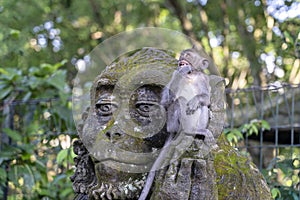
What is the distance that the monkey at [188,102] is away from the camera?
6.45ft

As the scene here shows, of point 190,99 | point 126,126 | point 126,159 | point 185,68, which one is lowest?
point 126,159

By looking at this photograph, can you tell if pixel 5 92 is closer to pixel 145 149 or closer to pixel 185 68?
pixel 145 149

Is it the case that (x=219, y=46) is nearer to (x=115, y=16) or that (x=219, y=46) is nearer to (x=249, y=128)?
(x=115, y=16)

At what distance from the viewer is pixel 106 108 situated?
2.16 m

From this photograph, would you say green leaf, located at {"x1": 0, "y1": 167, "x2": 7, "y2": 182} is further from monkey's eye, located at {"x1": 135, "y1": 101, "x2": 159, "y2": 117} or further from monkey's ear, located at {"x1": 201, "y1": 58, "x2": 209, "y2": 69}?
monkey's ear, located at {"x1": 201, "y1": 58, "x2": 209, "y2": 69}

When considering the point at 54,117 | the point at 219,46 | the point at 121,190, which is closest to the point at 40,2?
the point at 219,46

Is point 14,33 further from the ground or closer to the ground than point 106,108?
further from the ground

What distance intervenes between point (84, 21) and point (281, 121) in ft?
15.6

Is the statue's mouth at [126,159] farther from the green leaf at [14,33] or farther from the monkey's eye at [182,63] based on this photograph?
the green leaf at [14,33]

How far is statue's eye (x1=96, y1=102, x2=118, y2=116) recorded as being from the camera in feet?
7.04

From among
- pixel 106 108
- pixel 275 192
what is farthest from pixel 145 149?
pixel 275 192

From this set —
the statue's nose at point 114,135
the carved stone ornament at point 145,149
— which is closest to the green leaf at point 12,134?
the carved stone ornament at point 145,149

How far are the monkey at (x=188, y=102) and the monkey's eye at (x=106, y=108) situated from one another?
10.0 inches

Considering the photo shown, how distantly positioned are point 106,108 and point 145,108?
0.18 meters
